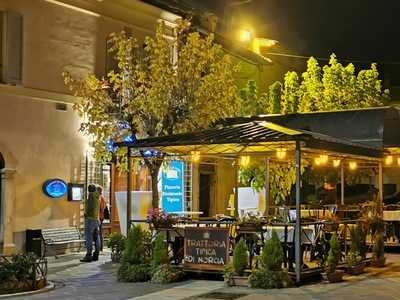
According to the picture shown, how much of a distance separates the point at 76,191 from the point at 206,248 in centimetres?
665

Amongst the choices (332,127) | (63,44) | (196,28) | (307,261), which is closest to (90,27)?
(63,44)

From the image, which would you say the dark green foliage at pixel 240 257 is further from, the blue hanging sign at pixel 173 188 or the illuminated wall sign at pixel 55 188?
the blue hanging sign at pixel 173 188

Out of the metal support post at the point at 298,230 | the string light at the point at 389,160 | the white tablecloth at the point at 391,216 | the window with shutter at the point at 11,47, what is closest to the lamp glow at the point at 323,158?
the string light at the point at 389,160

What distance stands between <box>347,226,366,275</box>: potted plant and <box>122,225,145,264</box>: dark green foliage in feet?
13.7

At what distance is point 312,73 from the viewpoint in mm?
28703

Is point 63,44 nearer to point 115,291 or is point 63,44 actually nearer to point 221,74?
point 221,74

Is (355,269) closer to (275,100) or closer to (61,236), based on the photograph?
(61,236)

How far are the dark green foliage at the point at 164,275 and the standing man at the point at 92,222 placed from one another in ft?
13.9

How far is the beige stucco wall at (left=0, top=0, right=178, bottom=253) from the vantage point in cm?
1830

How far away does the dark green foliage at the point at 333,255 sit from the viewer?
45.7ft

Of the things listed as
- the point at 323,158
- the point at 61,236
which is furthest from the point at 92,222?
the point at 323,158

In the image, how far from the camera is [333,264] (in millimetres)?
13961

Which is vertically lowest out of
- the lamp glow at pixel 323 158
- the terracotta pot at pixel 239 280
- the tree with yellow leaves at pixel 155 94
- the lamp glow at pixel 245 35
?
the terracotta pot at pixel 239 280

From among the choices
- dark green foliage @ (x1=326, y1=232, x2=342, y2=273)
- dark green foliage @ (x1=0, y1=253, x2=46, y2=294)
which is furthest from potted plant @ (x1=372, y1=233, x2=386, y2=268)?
dark green foliage @ (x1=0, y1=253, x2=46, y2=294)
